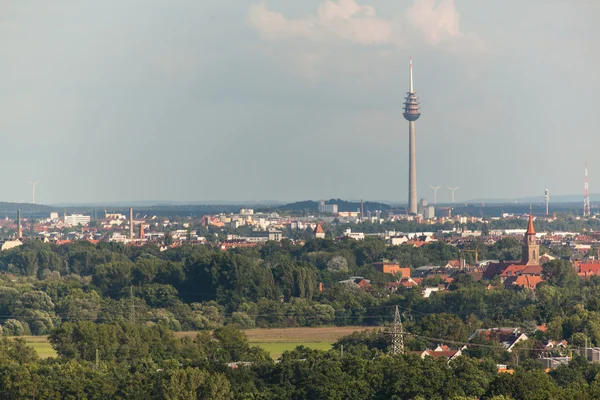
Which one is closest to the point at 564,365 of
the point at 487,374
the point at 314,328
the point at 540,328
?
the point at 487,374

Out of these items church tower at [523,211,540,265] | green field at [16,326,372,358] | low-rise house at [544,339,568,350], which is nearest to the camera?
low-rise house at [544,339,568,350]

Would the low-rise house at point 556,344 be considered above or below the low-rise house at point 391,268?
below

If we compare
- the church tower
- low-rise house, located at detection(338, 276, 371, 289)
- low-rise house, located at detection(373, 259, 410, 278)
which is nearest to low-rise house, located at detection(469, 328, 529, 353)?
low-rise house, located at detection(338, 276, 371, 289)

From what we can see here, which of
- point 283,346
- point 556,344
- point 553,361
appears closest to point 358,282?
point 283,346

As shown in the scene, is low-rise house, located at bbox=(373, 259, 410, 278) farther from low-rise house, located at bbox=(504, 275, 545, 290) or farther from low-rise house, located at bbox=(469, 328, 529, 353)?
low-rise house, located at bbox=(469, 328, 529, 353)

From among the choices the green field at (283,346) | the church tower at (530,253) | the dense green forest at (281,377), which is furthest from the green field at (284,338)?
the church tower at (530,253)

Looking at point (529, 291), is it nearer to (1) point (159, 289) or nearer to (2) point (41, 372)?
(1) point (159, 289)

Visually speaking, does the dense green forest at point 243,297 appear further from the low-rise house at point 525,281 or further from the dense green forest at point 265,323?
the low-rise house at point 525,281

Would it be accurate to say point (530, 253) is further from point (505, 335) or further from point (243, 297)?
point (505, 335)
